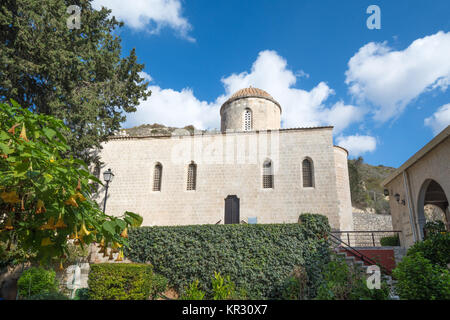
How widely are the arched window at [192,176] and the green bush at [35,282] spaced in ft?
32.4

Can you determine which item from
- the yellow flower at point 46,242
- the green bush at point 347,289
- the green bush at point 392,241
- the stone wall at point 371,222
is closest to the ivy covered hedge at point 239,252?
the green bush at point 347,289

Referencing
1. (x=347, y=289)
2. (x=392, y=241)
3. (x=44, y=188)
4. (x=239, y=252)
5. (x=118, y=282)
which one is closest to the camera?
(x=44, y=188)

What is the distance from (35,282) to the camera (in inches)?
424

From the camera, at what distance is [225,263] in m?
11.7

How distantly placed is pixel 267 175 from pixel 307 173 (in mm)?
2484

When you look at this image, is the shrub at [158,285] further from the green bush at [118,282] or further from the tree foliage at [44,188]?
the tree foliage at [44,188]

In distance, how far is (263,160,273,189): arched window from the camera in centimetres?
1878

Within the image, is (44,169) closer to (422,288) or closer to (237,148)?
(422,288)

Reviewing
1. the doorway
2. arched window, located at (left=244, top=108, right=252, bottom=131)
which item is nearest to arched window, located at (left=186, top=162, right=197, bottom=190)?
the doorway

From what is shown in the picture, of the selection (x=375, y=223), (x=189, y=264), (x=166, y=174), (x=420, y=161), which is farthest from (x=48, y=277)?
(x=375, y=223)

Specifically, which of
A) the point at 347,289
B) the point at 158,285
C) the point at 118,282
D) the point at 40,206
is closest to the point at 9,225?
the point at 40,206

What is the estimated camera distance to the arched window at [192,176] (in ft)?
64.8

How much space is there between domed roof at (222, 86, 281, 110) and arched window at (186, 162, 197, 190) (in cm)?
645

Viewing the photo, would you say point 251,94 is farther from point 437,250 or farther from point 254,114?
point 437,250
